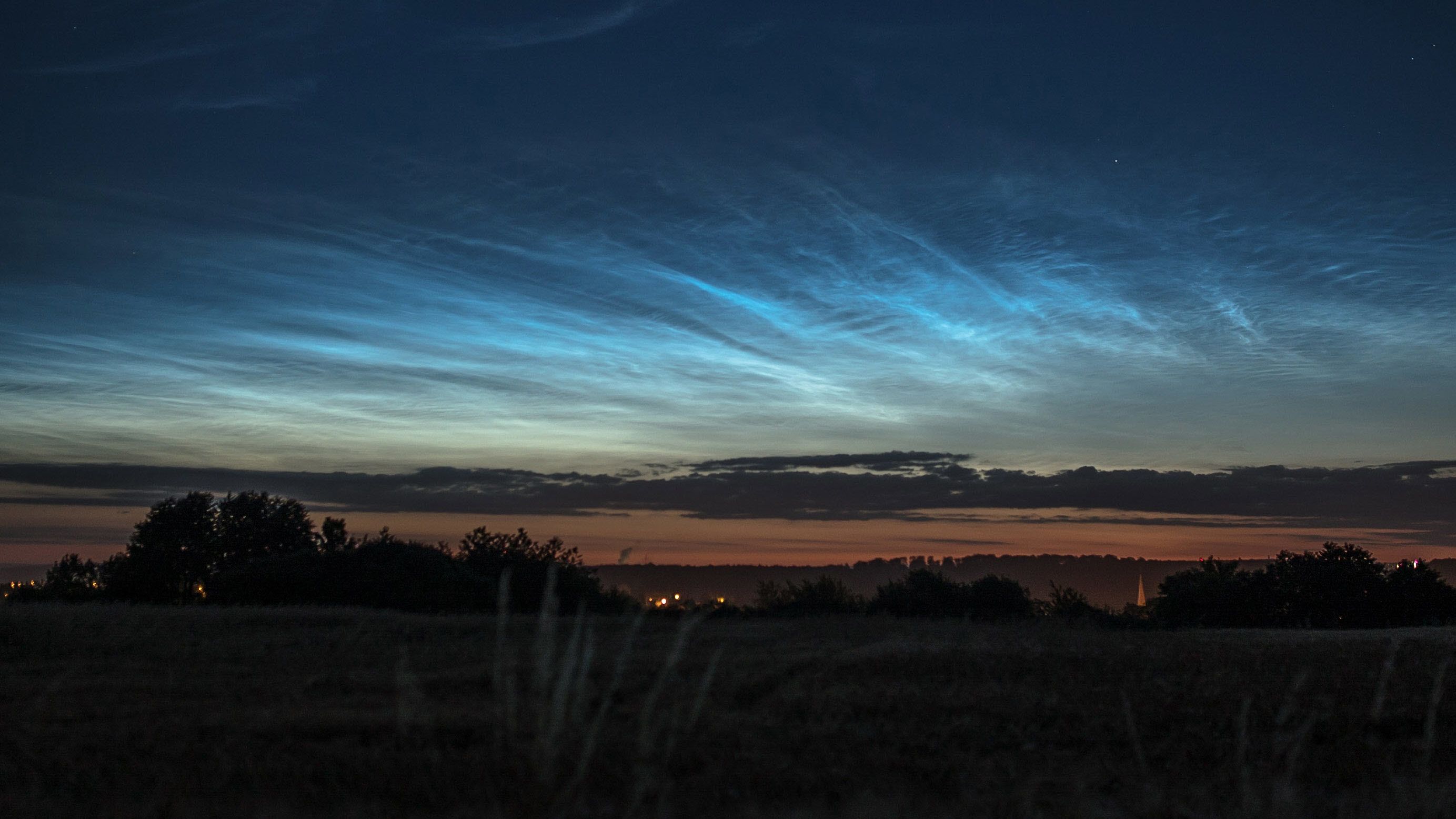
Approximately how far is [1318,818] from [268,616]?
1838 cm

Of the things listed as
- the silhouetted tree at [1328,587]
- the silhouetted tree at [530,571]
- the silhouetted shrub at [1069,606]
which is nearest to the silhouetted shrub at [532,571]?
the silhouetted tree at [530,571]

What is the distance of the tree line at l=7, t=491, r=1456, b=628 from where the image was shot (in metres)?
28.7

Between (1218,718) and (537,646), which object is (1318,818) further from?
(537,646)

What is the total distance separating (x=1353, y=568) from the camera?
1420 inches

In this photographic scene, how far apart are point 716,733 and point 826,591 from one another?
2327 cm

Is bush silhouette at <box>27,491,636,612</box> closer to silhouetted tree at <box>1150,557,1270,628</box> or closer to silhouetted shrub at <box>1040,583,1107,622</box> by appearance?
silhouetted shrub at <box>1040,583,1107,622</box>

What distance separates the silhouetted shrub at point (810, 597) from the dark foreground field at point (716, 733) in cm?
1354

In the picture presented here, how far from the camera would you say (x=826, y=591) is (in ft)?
101

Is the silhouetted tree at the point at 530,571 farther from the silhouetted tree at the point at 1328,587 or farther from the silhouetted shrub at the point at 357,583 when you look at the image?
the silhouetted tree at the point at 1328,587

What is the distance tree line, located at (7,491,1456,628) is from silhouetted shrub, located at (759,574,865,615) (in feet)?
0.16

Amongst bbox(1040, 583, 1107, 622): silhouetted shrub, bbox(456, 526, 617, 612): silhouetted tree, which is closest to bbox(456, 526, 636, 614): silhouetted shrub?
bbox(456, 526, 617, 612): silhouetted tree

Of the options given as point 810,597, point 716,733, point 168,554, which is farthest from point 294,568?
point 716,733

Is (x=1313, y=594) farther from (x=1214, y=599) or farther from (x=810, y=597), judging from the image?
(x=810, y=597)

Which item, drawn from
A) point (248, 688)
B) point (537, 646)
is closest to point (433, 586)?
point (248, 688)
